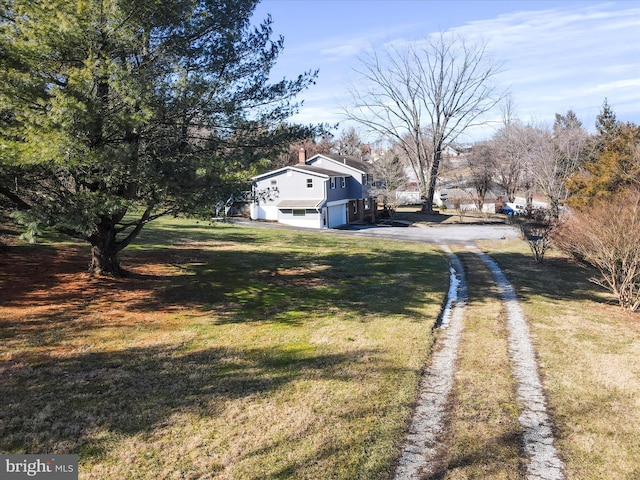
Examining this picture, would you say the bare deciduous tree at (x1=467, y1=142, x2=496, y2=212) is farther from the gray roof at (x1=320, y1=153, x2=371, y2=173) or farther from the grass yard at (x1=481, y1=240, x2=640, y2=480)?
the grass yard at (x1=481, y1=240, x2=640, y2=480)

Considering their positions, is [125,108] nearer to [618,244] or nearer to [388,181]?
[618,244]

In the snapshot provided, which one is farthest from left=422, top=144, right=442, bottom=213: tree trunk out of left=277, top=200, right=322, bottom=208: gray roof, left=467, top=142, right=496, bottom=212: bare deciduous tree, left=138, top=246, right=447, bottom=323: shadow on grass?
left=138, top=246, right=447, bottom=323: shadow on grass

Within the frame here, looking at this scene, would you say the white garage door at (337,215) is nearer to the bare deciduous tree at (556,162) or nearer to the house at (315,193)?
the house at (315,193)

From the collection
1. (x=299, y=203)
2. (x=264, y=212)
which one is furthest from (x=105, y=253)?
(x=264, y=212)

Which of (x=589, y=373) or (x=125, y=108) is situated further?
(x=125, y=108)

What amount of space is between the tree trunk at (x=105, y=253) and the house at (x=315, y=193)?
2584 cm

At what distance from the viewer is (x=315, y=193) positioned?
42.6 metres

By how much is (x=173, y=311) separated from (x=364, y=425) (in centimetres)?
699

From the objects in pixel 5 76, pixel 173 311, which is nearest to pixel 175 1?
pixel 5 76

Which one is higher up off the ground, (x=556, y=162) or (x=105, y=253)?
(x=556, y=162)

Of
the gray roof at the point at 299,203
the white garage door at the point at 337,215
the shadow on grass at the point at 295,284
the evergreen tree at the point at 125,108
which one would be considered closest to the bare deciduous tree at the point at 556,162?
the shadow on grass at the point at 295,284

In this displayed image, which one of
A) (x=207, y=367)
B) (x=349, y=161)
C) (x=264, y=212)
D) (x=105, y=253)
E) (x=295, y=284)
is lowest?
(x=207, y=367)

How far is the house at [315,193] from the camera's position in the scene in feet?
139

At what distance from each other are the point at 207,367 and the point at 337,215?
37554 mm
